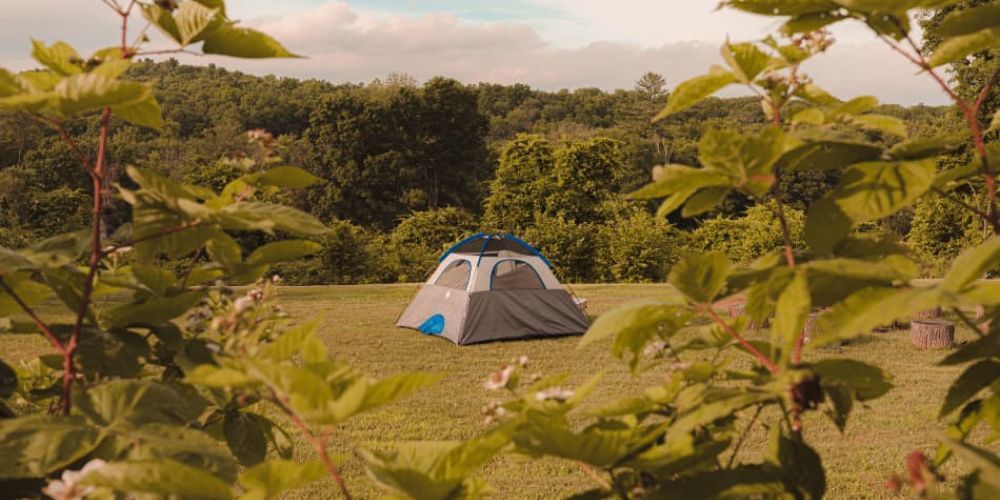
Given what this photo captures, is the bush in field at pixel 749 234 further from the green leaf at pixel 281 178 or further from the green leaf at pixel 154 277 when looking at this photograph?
the green leaf at pixel 154 277

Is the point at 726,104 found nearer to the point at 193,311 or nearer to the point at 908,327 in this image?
the point at 908,327

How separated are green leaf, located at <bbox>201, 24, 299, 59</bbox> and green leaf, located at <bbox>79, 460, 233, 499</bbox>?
0.44m

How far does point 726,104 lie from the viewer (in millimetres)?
49719

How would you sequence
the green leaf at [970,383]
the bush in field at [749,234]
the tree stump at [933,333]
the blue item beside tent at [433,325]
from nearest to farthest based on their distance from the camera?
the green leaf at [970,383] → the tree stump at [933,333] → the blue item beside tent at [433,325] → the bush in field at [749,234]

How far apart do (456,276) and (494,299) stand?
70 centimetres

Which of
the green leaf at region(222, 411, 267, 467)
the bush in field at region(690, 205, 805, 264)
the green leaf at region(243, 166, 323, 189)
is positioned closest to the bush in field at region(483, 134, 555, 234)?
the bush in field at region(690, 205, 805, 264)

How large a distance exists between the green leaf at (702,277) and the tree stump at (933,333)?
7.37 m

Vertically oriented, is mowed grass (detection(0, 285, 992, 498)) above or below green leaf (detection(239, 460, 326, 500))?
below

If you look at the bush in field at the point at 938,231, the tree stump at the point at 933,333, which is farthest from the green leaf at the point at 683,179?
the bush in field at the point at 938,231

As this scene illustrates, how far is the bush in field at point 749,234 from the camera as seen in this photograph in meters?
13.1

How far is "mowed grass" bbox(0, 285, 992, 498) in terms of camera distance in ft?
12.0

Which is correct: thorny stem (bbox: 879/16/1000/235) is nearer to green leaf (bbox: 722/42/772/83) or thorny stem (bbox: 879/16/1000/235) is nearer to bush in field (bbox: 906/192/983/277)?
green leaf (bbox: 722/42/772/83)

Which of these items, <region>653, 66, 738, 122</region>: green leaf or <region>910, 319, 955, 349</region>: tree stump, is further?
<region>910, 319, 955, 349</region>: tree stump

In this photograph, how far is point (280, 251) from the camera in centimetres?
90
